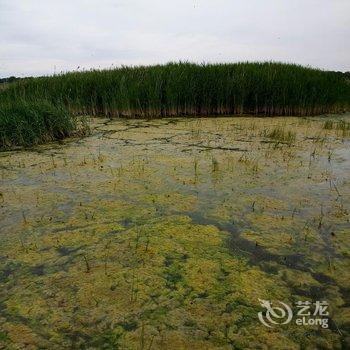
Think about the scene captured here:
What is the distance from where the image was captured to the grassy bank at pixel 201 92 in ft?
20.6

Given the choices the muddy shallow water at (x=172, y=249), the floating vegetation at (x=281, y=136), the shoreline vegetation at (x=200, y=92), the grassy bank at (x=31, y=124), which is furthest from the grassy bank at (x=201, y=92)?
the muddy shallow water at (x=172, y=249)

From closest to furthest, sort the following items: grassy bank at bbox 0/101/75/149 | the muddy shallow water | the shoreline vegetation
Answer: the muddy shallow water → grassy bank at bbox 0/101/75/149 → the shoreline vegetation

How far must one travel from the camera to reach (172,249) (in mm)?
1895

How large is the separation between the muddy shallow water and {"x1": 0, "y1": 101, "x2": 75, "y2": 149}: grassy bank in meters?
0.75

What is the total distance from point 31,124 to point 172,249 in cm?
310

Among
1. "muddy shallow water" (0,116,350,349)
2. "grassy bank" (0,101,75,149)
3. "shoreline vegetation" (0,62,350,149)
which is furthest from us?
"shoreline vegetation" (0,62,350,149)

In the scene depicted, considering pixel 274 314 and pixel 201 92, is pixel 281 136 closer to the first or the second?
pixel 201 92

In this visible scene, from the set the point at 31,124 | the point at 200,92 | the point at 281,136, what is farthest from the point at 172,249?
the point at 200,92

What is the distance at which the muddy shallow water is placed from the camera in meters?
1.33

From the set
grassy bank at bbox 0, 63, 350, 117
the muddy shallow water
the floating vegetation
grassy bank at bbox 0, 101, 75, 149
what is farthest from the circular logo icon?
grassy bank at bbox 0, 63, 350, 117

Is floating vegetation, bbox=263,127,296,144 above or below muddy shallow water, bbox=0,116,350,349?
above

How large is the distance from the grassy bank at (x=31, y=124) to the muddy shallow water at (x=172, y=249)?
75cm

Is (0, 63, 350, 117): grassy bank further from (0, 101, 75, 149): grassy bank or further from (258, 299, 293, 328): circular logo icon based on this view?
(258, 299, 293, 328): circular logo icon

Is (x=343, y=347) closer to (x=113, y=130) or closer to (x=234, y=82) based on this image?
(x=113, y=130)
